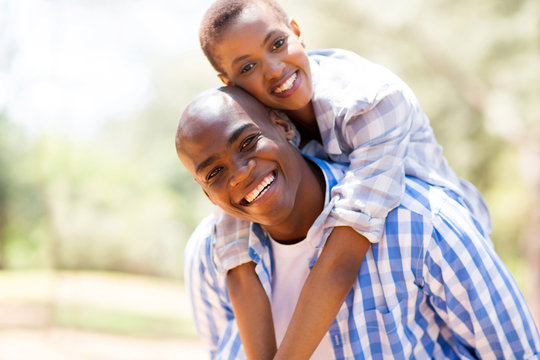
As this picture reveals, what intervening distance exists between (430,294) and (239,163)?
0.80 m

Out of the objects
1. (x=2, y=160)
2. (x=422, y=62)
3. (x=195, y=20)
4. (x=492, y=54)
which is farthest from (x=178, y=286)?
(x=492, y=54)

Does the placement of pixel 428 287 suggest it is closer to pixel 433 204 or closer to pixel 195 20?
pixel 433 204

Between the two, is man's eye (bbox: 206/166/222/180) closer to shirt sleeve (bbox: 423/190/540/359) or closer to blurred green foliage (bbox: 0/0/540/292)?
shirt sleeve (bbox: 423/190/540/359)

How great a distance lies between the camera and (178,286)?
11.9m

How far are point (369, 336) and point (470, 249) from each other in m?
0.45

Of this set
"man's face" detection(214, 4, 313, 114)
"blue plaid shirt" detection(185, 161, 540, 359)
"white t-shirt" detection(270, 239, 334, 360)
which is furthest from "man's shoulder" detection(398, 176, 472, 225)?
"man's face" detection(214, 4, 313, 114)

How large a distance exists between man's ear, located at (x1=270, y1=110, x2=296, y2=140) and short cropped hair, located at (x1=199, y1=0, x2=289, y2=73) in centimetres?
33

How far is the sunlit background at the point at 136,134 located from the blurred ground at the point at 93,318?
0.03 meters

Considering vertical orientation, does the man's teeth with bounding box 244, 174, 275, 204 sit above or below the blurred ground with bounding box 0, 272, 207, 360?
below

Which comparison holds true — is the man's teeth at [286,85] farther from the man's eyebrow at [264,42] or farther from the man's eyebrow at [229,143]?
the man's eyebrow at [229,143]

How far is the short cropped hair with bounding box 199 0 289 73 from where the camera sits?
2.44 metres

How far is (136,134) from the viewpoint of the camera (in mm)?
11000

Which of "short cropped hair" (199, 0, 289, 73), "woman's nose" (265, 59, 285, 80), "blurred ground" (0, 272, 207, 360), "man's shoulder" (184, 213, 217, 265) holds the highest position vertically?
"blurred ground" (0, 272, 207, 360)

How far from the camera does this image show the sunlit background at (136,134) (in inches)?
343
